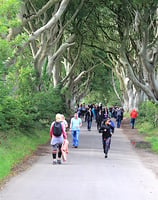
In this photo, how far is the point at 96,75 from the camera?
6488 centimetres

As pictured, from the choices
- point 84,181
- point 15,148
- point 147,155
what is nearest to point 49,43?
point 147,155

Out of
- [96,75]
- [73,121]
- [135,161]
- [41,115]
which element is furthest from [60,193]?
[96,75]

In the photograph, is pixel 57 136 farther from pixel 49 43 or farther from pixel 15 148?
pixel 49 43

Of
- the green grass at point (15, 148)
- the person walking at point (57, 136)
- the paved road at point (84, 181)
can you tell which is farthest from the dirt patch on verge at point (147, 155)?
the green grass at point (15, 148)

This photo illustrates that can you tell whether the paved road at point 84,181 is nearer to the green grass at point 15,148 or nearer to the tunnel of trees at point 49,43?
the green grass at point 15,148

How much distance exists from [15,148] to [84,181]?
525 centimetres

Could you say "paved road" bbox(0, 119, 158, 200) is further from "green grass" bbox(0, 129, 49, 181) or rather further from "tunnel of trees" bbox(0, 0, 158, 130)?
"tunnel of trees" bbox(0, 0, 158, 130)

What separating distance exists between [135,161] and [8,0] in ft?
23.3

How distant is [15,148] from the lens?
15.9 metres

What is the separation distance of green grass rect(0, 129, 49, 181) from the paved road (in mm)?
553

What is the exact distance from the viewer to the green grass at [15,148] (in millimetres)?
12777

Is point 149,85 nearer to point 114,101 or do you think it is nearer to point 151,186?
point 151,186

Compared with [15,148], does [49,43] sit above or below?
above

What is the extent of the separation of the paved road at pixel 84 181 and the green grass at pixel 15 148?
553mm
